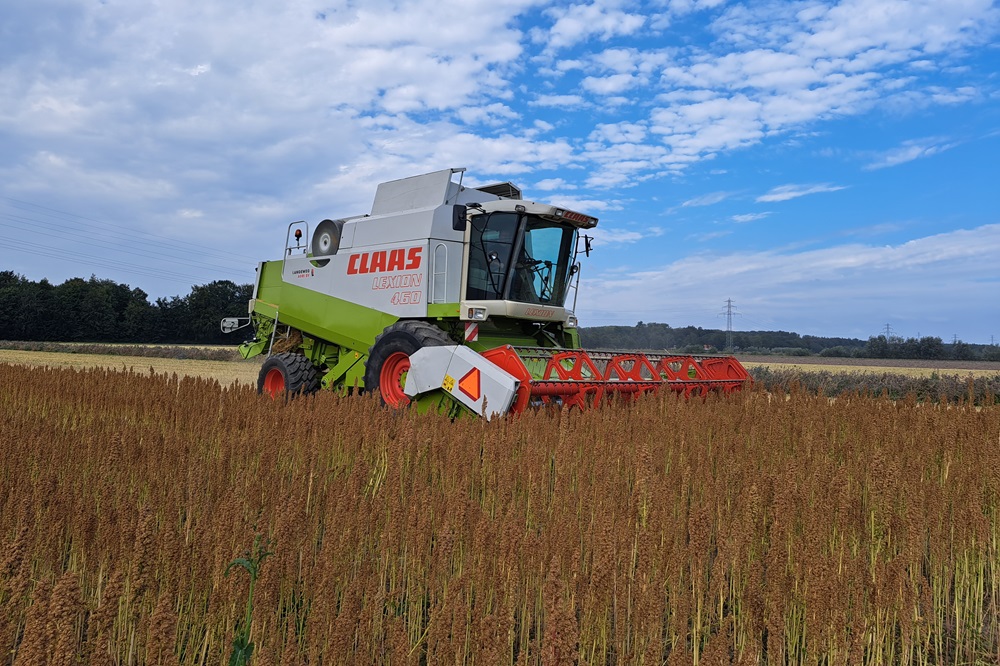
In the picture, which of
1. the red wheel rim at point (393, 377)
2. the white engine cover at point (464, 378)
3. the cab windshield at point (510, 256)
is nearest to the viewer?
the white engine cover at point (464, 378)

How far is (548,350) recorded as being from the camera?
7.05m

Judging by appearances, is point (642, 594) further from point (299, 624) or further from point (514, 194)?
point (514, 194)

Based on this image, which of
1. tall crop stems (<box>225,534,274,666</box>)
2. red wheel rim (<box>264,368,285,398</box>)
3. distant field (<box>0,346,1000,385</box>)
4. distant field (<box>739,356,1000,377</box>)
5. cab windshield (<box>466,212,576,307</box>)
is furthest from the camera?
distant field (<box>739,356,1000,377</box>)

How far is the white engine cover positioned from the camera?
6.06 metres

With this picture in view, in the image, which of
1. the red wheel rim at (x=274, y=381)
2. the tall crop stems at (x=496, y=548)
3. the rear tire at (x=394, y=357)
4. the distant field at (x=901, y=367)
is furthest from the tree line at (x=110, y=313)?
the tall crop stems at (x=496, y=548)

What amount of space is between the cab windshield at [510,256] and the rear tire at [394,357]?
0.86 meters

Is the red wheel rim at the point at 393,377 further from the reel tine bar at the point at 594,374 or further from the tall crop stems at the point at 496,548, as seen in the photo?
the tall crop stems at the point at 496,548

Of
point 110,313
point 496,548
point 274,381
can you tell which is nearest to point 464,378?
point 496,548

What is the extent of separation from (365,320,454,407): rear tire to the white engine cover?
1.50 ft

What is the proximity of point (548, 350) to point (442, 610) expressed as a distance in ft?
17.4

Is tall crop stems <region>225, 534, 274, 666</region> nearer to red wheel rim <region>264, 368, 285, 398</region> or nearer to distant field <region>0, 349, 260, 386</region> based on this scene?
red wheel rim <region>264, 368, 285, 398</region>

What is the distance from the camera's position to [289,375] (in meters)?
9.66

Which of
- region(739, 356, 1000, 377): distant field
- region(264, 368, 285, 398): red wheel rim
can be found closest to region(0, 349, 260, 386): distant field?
region(264, 368, 285, 398): red wheel rim

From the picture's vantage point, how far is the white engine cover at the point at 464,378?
6059 millimetres
